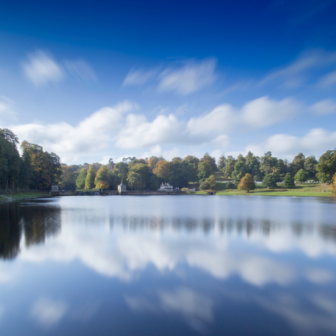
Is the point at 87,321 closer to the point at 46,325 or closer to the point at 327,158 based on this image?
the point at 46,325

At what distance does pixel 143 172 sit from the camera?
83.1 m

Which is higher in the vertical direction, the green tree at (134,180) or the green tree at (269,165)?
the green tree at (269,165)

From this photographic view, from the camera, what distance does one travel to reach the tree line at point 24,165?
39.4 meters

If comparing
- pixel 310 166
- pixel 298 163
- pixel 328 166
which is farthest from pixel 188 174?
pixel 328 166

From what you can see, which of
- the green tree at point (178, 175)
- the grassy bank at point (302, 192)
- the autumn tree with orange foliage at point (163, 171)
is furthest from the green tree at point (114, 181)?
the grassy bank at point (302, 192)

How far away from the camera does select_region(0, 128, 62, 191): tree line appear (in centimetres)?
3938

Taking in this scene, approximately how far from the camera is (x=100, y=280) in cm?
604

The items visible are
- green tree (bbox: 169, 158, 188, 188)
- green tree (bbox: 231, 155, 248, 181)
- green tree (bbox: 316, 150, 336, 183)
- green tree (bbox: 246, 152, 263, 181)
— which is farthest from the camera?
green tree (bbox: 169, 158, 188, 188)

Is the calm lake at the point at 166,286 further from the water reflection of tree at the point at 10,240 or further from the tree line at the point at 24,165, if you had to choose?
the tree line at the point at 24,165

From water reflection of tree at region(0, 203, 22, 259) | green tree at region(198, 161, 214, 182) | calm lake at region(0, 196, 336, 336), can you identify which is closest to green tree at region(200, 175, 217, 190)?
green tree at region(198, 161, 214, 182)

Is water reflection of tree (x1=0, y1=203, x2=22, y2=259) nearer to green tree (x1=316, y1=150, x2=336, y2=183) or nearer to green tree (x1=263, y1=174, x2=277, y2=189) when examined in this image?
green tree (x1=316, y1=150, x2=336, y2=183)

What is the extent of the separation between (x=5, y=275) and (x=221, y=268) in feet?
21.3

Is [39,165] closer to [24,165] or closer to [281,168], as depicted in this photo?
[24,165]

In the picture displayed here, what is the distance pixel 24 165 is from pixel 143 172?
135 ft
